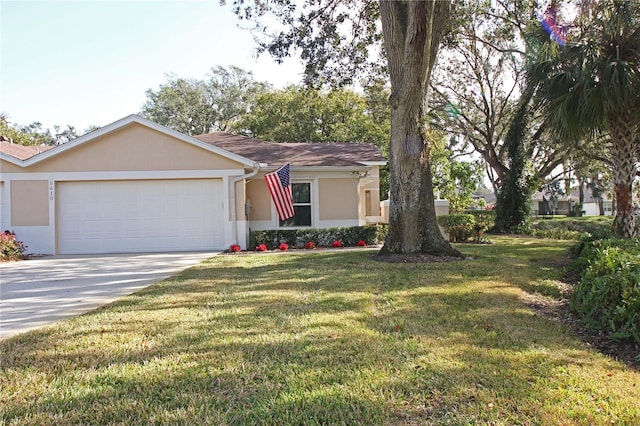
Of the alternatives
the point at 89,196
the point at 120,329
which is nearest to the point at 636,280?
the point at 120,329

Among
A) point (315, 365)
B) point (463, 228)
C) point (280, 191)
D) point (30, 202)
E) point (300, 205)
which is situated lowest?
point (315, 365)

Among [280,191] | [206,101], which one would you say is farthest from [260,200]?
[206,101]

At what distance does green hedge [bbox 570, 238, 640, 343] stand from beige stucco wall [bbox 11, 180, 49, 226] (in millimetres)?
13946

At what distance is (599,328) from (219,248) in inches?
423

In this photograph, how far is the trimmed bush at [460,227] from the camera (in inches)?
533

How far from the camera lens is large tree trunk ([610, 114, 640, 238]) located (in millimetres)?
8727

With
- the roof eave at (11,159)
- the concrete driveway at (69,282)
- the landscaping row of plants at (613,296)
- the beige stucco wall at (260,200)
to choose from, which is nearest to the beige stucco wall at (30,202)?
the roof eave at (11,159)

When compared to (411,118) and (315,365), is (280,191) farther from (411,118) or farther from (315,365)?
(315,365)

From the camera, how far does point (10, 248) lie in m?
11.1

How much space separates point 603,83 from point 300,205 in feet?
30.9

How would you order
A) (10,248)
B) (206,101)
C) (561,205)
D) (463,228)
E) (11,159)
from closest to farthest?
(10,248), (11,159), (463,228), (206,101), (561,205)

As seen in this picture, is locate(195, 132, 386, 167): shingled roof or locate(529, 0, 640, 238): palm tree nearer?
locate(529, 0, 640, 238): palm tree

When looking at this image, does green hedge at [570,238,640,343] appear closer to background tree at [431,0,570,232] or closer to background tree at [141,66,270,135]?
background tree at [431,0,570,232]

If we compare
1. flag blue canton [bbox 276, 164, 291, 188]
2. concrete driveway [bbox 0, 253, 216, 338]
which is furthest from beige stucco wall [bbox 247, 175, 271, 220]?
concrete driveway [bbox 0, 253, 216, 338]
